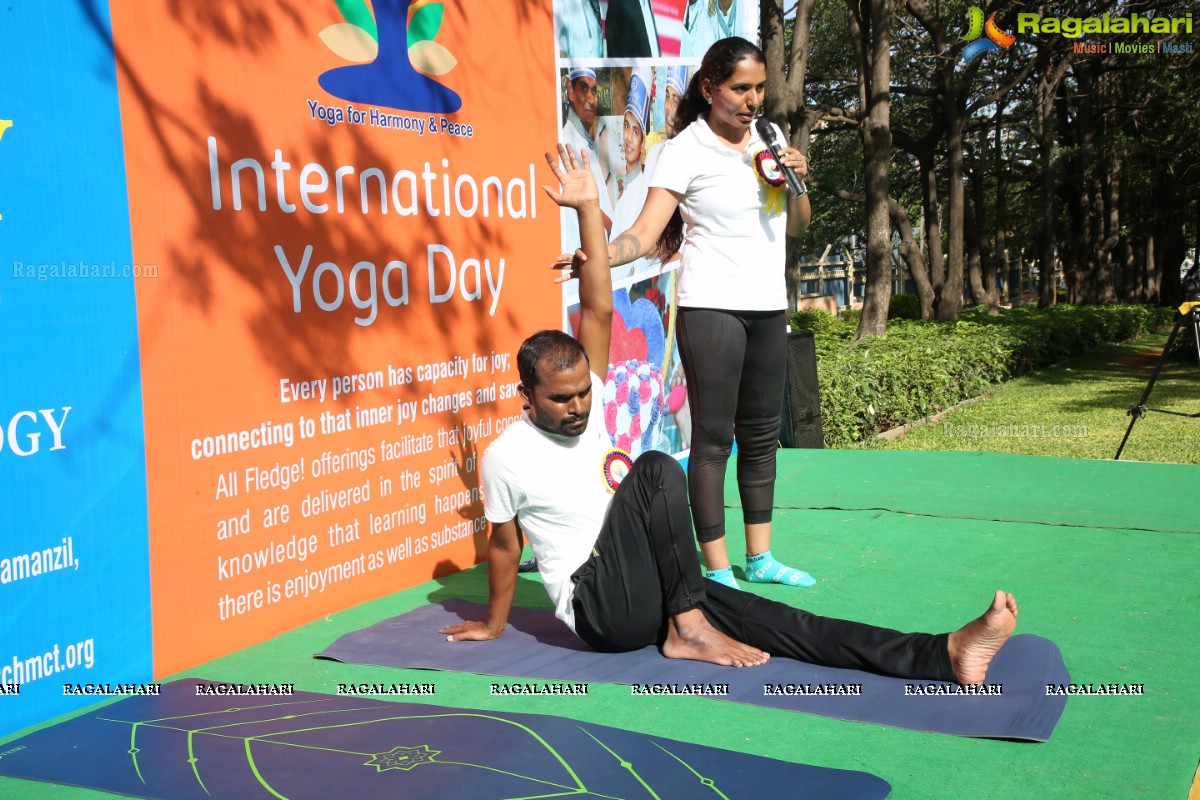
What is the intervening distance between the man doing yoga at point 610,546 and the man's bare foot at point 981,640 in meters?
0.05

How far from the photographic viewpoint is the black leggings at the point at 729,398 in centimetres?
432

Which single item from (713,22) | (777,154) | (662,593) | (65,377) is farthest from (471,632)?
(713,22)

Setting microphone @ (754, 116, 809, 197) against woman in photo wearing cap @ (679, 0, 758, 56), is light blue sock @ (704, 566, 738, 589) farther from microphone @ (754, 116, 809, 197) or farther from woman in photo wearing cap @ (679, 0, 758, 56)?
woman in photo wearing cap @ (679, 0, 758, 56)

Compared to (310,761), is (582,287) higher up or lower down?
higher up

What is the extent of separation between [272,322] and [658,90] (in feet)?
11.8

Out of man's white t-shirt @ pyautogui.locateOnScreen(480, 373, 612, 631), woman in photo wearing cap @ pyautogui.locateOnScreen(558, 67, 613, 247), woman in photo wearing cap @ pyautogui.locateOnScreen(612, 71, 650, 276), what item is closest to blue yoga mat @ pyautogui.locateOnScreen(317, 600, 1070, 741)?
man's white t-shirt @ pyautogui.locateOnScreen(480, 373, 612, 631)

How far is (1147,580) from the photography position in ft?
14.4

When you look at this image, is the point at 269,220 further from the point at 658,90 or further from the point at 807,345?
the point at 807,345

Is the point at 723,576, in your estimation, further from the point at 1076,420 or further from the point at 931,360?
the point at 931,360

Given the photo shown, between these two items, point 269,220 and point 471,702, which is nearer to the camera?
Answer: point 471,702

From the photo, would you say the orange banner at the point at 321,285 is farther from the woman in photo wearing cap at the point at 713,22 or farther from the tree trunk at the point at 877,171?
the tree trunk at the point at 877,171

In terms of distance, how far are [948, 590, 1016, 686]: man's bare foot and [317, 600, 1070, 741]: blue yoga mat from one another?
0.20 ft

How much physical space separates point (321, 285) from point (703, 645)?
77.3 inches

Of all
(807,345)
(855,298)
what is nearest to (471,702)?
→ (807,345)
